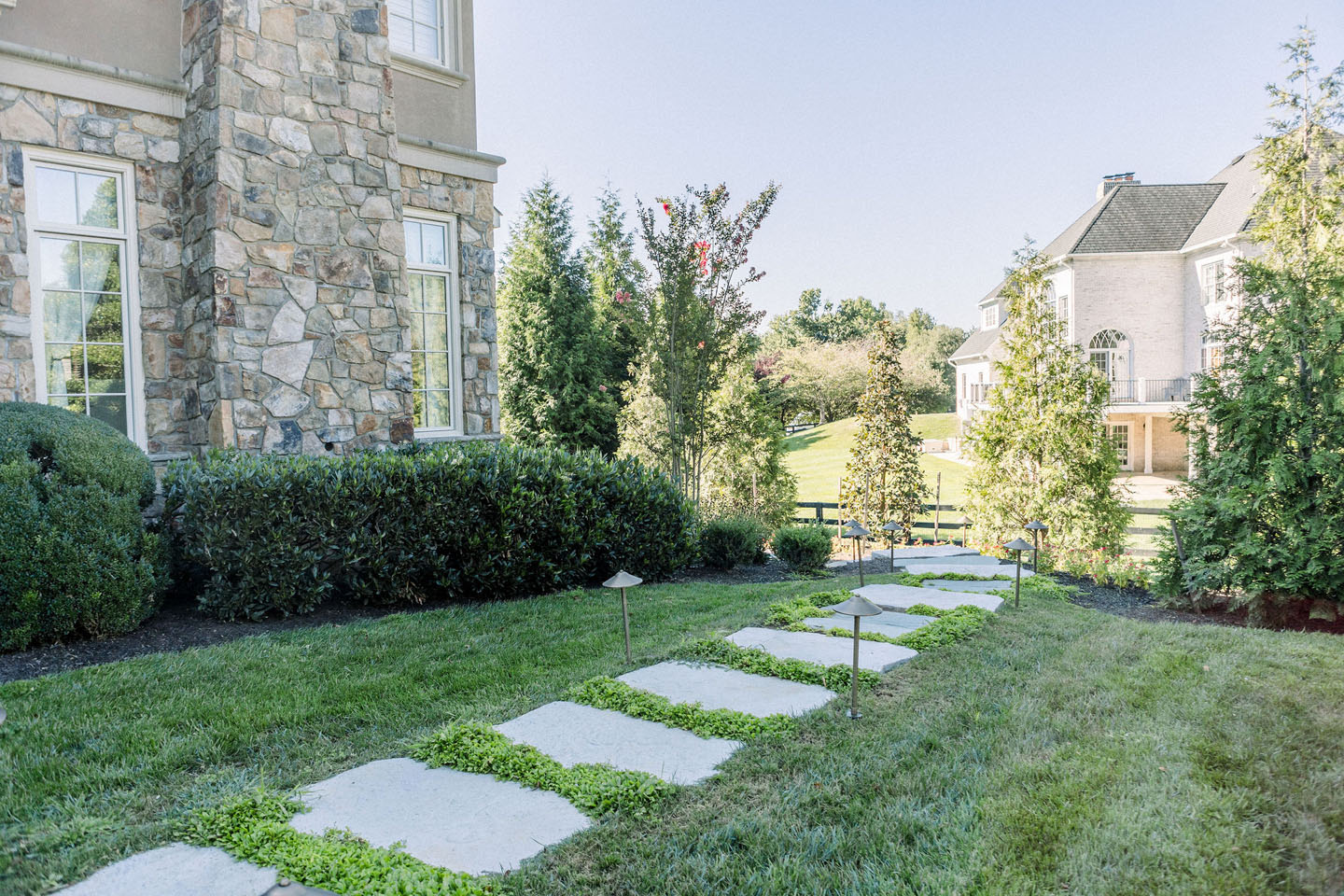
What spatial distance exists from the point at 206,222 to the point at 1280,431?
8091 mm

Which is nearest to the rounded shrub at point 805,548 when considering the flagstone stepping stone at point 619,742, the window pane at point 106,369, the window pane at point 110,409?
the flagstone stepping stone at point 619,742

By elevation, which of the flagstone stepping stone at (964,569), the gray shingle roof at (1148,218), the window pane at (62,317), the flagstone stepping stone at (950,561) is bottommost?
the flagstone stepping stone at (950,561)

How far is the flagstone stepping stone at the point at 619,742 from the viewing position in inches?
98.3

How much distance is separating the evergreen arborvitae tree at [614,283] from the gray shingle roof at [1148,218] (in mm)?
12427

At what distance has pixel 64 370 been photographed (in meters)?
5.62

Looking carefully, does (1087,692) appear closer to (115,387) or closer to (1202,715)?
(1202,715)

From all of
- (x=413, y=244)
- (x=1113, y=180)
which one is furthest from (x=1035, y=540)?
(x=1113, y=180)

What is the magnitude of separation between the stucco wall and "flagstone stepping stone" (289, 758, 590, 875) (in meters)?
5.99

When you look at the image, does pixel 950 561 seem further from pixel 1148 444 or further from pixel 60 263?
pixel 1148 444

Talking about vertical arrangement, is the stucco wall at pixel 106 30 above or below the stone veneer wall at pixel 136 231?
above

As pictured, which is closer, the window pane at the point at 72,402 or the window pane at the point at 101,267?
the window pane at the point at 72,402

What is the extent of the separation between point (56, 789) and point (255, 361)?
13.3ft

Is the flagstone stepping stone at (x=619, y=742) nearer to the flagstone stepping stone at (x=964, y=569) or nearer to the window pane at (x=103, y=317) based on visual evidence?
the flagstone stepping stone at (x=964, y=569)

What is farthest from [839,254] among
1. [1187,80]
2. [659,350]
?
[659,350]
